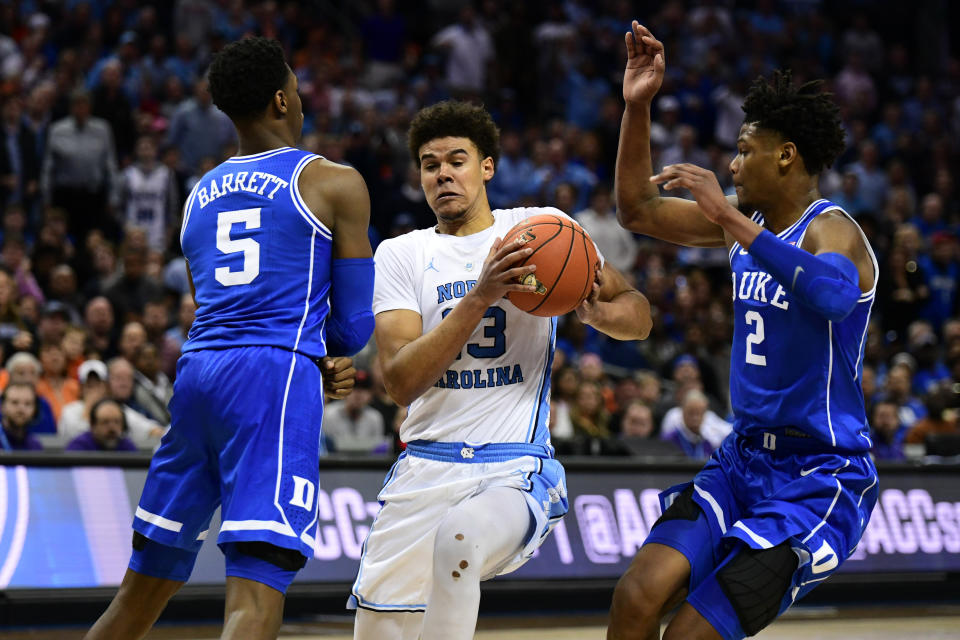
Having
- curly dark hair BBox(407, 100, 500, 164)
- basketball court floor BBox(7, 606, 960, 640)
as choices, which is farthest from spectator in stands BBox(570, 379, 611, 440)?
curly dark hair BBox(407, 100, 500, 164)

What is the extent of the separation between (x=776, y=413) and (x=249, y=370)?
1.82 m

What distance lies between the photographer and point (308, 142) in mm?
13172

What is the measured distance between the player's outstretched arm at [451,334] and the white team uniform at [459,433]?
0.57ft

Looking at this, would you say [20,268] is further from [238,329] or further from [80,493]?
[238,329]

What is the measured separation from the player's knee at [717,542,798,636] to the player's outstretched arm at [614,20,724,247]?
4.57ft

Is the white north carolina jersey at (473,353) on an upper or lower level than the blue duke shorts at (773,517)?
upper

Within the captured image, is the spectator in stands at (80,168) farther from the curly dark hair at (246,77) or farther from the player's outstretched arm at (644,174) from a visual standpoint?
the curly dark hair at (246,77)

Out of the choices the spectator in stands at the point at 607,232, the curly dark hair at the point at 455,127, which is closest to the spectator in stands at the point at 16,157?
the spectator in stands at the point at 607,232

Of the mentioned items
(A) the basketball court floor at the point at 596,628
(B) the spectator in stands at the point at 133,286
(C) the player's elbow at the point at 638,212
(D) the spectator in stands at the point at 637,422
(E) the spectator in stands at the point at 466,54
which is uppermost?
(E) the spectator in stands at the point at 466,54

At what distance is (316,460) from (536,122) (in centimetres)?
1356

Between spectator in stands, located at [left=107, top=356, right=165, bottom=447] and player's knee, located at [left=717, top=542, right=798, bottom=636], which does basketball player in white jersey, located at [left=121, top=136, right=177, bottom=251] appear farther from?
player's knee, located at [left=717, top=542, right=798, bottom=636]

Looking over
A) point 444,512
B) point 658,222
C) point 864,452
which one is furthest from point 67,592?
point 864,452

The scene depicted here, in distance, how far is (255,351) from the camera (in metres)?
4.09

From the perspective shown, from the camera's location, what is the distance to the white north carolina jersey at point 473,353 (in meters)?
4.72
